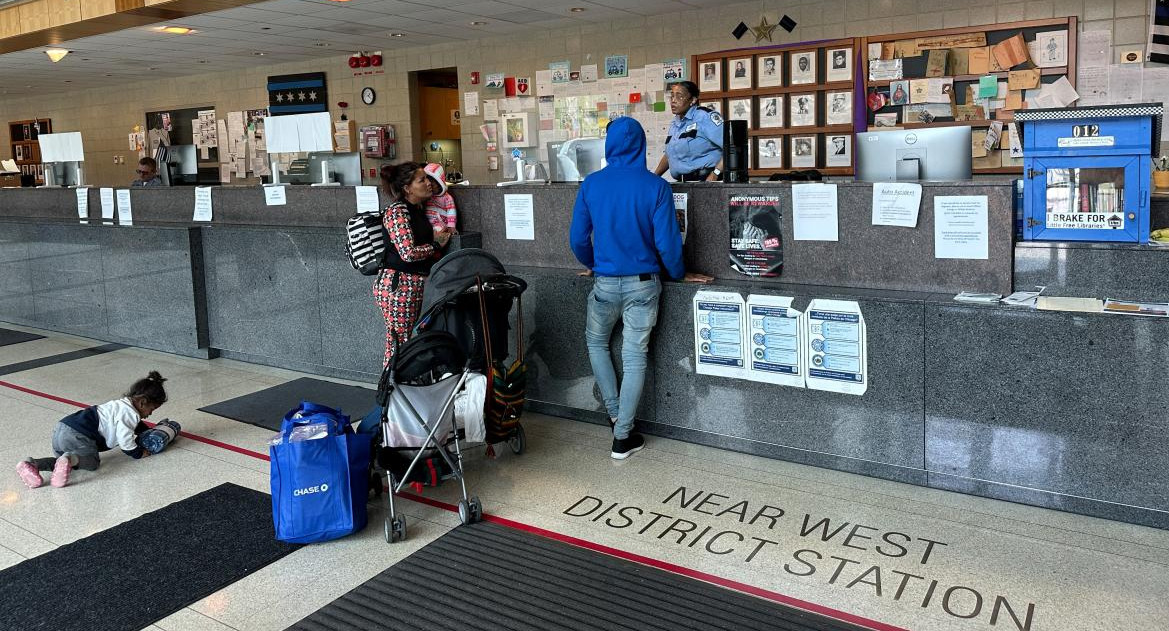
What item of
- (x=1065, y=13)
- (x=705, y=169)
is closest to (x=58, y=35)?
(x=705, y=169)

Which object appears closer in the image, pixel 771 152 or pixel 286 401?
pixel 286 401

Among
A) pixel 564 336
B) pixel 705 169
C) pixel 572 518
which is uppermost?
pixel 705 169

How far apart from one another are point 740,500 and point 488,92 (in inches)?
293

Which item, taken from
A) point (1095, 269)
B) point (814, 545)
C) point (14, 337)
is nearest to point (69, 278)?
point (14, 337)

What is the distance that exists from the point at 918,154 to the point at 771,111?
14.4 ft

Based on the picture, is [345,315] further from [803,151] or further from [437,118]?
[437,118]

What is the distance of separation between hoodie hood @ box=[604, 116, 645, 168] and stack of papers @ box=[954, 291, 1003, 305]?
1.55 m

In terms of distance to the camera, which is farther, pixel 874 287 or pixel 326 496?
pixel 874 287

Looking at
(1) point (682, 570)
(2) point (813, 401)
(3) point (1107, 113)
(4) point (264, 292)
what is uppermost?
(3) point (1107, 113)

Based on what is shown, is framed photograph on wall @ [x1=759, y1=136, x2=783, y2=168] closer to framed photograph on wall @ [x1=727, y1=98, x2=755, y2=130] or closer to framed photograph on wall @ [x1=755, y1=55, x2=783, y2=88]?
framed photograph on wall @ [x1=727, y1=98, x2=755, y2=130]

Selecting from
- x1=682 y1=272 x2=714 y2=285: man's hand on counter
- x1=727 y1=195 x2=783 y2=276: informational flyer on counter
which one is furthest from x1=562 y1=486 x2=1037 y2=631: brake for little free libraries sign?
x1=727 y1=195 x2=783 y2=276: informational flyer on counter

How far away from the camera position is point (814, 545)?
3.40 m

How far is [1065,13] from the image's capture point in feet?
22.7

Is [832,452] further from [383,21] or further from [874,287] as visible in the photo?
[383,21]
